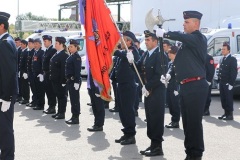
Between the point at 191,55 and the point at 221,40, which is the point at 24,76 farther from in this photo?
the point at 191,55

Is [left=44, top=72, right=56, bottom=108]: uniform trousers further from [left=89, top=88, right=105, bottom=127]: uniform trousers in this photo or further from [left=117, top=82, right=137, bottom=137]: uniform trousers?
[left=117, top=82, right=137, bottom=137]: uniform trousers

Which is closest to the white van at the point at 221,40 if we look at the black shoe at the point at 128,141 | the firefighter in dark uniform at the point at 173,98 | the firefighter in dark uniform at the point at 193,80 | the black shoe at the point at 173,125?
the firefighter in dark uniform at the point at 173,98

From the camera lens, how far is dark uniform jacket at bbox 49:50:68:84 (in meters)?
9.52

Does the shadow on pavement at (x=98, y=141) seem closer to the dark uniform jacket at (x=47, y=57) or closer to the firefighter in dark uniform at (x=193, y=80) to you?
the firefighter in dark uniform at (x=193, y=80)

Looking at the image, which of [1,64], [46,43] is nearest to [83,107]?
[46,43]

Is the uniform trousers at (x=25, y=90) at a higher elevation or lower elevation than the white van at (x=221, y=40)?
lower

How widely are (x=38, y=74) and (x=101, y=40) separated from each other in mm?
4352

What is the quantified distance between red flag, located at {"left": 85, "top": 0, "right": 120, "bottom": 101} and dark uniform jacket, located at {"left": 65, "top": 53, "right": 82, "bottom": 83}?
78.6 inches

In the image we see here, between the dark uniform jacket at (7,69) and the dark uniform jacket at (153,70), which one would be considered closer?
the dark uniform jacket at (7,69)

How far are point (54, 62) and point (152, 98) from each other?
3.81 metres

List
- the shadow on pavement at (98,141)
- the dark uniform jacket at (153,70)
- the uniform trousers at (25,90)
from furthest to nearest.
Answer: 1. the uniform trousers at (25,90)
2. the shadow on pavement at (98,141)
3. the dark uniform jacket at (153,70)

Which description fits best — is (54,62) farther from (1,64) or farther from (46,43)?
(1,64)

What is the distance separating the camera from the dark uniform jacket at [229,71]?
9.77 meters

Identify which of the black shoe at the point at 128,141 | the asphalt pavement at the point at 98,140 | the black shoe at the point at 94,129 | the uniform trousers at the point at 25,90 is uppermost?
the uniform trousers at the point at 25,90
